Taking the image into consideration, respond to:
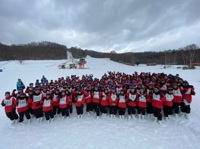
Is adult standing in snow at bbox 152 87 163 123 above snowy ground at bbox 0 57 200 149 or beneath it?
above

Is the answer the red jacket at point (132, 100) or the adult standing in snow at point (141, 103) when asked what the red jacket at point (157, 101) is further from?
the red jacket at point (132, 100)

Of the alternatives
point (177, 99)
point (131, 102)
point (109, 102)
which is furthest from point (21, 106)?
point (177, 99)

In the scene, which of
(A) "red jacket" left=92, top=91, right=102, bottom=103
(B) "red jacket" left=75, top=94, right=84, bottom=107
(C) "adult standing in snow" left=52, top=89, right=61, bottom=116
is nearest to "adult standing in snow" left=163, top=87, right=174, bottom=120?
(A) "red jacket" left=92, top=91, right=102, bottom=103

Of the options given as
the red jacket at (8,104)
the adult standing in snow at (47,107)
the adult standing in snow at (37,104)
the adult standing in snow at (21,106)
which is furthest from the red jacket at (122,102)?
the red jacket at (8,104)

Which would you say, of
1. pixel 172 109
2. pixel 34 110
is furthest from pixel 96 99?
pixel 172 109

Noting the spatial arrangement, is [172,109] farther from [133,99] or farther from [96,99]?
[96,99]

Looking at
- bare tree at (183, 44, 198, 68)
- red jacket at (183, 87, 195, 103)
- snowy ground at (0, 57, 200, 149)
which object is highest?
bare tree at (183, 44, 198, 68)

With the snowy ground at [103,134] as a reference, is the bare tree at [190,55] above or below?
above

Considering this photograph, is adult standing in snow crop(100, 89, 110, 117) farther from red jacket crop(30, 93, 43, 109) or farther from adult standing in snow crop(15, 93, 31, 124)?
adult standing in snow crop(15, 93, 31, 124)

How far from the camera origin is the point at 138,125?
555 cm

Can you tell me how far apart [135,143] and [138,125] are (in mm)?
1208

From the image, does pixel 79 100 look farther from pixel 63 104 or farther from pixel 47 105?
pixel 47 105

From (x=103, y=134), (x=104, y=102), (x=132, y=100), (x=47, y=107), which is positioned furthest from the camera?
(x=104, y=102)

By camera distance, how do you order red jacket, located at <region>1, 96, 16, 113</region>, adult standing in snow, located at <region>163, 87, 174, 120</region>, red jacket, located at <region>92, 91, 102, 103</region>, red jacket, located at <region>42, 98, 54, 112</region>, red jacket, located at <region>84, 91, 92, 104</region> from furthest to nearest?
1. red jacket, located at <region>84, 91, 92, 104</region>
2. red jacket, located at <region>92, 91, 102, 103</region>
3. red jacket, located at <region>42, 98, 54, 112</region>
4. red jacket, located at <region>1, 96, 16, 113</region>
5. adult standing in snow, located at <region>163, 87, 174, 120</region>
